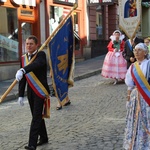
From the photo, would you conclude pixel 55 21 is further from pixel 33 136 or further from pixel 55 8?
pixel 33 136

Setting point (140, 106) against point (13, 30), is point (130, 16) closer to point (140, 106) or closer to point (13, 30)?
point (140, 106)

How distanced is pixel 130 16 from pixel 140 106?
624 cm

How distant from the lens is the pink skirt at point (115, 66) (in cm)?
1247

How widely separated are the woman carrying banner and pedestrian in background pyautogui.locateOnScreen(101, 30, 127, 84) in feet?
25.2

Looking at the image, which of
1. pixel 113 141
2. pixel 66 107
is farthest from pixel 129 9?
pixel 113 141

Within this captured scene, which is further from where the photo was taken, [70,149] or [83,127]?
[83,127]

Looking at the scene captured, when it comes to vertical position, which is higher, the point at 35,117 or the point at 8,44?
the point at 8,44

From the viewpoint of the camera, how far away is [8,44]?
1490 cm

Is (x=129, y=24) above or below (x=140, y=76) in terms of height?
above

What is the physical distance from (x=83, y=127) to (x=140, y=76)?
231cm

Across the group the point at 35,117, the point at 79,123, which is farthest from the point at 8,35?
the point at 35,117

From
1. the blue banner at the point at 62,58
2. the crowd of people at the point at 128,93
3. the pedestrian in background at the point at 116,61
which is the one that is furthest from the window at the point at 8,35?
the crowd of people at the point at 128,93

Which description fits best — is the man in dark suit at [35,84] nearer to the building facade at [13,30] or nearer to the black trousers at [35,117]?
the black trousers at [35,117]

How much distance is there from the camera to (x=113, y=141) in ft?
18.7
